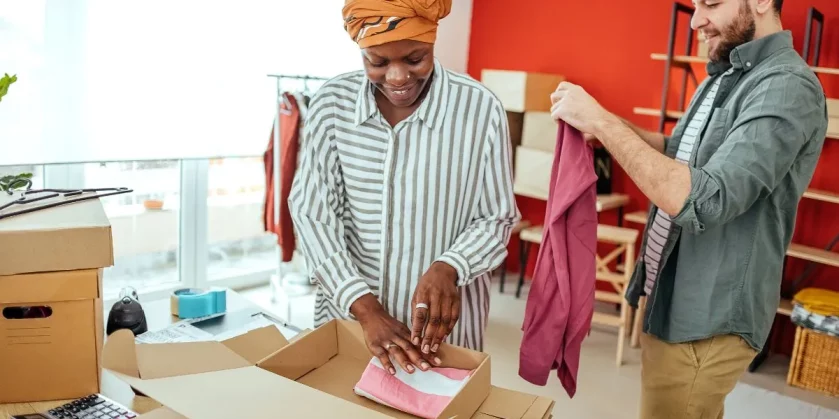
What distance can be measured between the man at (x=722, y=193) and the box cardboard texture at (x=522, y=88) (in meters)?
2.74

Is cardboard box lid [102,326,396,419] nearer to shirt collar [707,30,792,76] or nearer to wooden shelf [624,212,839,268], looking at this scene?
shirt collar [707,30,792,76]

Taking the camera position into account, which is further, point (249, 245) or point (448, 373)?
point (249, 245)

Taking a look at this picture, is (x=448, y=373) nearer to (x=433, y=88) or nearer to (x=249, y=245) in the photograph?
(x=433, y=88)

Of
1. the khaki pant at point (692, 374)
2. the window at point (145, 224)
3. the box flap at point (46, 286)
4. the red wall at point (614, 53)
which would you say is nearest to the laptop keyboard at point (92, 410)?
the box flap at point (46, 286)

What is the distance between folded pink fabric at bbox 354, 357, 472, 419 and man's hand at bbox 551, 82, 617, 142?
63 centimetres

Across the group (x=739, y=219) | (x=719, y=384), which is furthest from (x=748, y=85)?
(x=719, y=384)

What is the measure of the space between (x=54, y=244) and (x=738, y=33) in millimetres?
1494

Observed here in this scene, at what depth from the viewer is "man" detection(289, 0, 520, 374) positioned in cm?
127

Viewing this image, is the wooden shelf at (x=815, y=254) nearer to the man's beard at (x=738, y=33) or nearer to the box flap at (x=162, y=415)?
the man's beard at (x=738, y=33)

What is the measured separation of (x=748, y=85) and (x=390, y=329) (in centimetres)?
96

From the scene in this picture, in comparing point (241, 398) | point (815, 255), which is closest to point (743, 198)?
point (241, 398)

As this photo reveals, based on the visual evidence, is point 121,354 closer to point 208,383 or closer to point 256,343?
point 208,383

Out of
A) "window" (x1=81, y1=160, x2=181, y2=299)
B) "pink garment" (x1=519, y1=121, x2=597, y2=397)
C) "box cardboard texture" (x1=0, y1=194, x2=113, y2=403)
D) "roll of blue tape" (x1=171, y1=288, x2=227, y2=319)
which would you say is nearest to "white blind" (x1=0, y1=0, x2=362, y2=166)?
"window" (x1=81, y1=160, x2=181, y2=299)

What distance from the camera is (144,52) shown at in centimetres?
326
